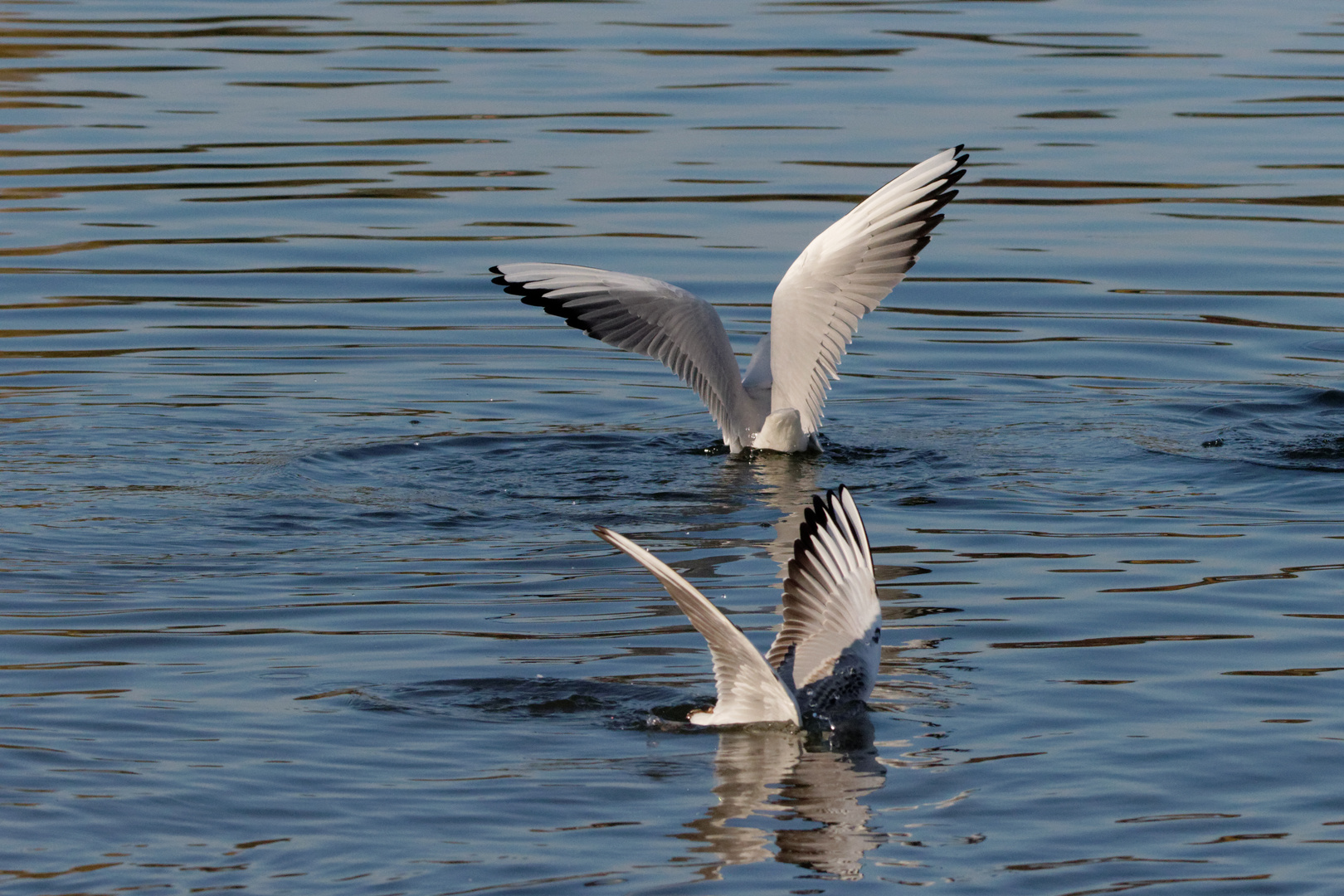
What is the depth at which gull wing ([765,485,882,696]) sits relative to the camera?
6.82 meters

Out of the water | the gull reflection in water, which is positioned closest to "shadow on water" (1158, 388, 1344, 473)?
the water

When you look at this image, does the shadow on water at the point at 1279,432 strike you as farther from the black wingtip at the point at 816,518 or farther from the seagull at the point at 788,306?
the black wingtip at the point at 816,518

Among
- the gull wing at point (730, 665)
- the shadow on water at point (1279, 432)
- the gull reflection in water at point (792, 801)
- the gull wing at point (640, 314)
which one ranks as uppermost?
Answer: the gull wing at point (640, 314)

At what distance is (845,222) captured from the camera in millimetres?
10617

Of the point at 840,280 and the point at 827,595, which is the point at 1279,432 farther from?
the point at 827,595

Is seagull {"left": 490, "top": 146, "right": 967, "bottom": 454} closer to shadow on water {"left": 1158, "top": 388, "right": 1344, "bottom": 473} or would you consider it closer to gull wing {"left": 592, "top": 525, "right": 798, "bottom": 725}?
shadow on water {"left": 1158, "top": 388, "right": 1344, "bottom": 473}

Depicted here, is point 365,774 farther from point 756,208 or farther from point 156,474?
point 756,208

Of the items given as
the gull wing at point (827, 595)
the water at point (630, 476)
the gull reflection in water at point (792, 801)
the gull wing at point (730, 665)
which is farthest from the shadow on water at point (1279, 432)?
the gull wing at point (730, 665)

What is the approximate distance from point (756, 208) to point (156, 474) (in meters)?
7.14

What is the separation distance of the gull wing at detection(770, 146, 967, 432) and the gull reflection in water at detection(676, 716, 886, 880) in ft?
13.7

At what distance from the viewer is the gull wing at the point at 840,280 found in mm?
10531

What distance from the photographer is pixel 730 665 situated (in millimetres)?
6566

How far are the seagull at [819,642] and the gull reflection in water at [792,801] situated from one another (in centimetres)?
9

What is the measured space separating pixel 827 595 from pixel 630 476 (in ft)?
11.2
